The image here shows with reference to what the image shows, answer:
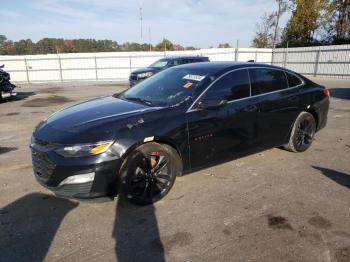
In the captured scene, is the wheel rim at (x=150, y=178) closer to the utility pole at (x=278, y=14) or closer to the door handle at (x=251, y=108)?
the door handle at (x=251, y=108)

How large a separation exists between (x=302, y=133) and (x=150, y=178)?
314 cm

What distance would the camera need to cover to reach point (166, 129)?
364 centimetres

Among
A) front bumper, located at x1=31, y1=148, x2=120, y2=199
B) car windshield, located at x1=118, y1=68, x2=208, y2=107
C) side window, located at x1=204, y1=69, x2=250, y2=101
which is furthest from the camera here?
side window, located at x1=204, y1=69, x2=250, y2=101

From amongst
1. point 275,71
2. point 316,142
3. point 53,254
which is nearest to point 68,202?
point 53,254

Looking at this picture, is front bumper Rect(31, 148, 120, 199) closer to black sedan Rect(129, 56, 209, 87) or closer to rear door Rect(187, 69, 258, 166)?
rear door Rect(187, 69, 258, 166)

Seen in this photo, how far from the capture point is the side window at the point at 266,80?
4.65 meters

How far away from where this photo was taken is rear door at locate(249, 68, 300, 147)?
466 cm

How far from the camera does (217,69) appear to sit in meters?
4.42

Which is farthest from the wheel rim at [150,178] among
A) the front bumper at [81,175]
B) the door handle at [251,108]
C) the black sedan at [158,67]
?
the black sedan at [158,67]

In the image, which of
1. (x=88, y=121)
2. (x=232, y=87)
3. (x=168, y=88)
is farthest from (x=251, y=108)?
(x=88, y=121)

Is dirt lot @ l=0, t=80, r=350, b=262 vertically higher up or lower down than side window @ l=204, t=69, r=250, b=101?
lower down

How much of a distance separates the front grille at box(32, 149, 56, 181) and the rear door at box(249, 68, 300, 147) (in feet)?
9.76

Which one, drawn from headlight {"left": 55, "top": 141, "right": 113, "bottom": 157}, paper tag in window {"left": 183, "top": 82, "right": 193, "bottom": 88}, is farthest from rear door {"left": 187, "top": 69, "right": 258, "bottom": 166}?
headlight {"left": 55, "top": 141, "right": 113, "bottom": 157}

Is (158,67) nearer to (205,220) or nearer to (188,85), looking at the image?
(188,85)
